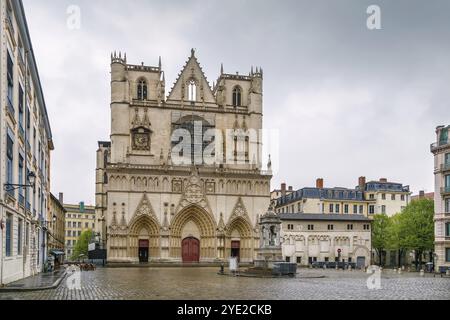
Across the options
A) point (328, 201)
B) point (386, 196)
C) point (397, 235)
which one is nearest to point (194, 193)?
point (397, 235)

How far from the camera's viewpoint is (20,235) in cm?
3541

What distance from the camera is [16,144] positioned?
3234 cm

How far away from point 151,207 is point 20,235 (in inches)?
1455

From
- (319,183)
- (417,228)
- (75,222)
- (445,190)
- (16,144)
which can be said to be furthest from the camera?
(75,222)

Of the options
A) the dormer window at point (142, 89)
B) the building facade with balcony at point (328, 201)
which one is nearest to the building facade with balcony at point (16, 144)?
the dormer window at point (142, 89)

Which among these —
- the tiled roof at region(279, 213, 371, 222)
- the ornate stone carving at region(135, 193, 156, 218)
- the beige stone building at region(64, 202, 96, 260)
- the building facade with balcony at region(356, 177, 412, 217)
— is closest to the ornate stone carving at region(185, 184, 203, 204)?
the ornate stone carving at region(135, 193, 156, 218)

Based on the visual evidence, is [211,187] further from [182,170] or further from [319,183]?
[319,183]

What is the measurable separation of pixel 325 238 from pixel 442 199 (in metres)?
25.1

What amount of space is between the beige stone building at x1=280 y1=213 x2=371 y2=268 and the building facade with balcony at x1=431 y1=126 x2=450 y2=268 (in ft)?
69.0

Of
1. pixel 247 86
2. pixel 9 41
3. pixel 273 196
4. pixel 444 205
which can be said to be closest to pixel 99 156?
pixel 247 86

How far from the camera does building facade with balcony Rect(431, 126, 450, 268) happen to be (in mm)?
61406

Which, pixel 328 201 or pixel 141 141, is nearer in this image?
pixel 141 141

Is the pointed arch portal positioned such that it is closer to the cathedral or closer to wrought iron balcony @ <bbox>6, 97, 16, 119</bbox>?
the cathedral

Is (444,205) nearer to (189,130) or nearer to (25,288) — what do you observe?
(189,130)
